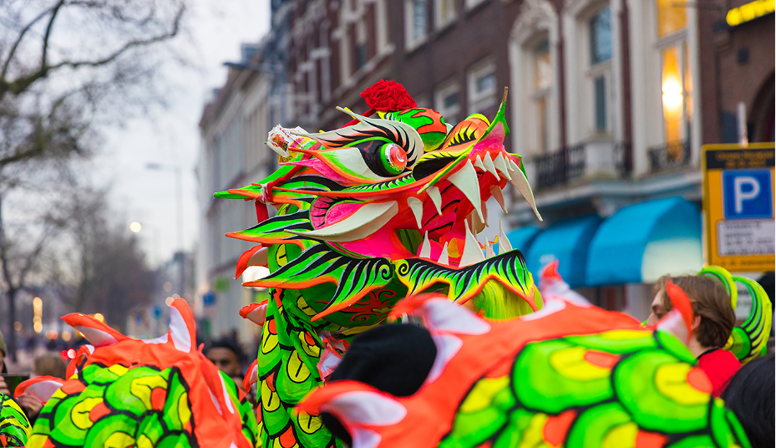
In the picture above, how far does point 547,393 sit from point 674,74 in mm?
12625

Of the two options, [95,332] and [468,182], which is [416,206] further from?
[95,332]

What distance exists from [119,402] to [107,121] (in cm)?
1058

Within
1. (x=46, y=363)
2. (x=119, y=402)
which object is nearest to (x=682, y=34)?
(x=46, y=363)

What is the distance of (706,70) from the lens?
11.9 m

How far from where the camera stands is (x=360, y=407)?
1.11 metres

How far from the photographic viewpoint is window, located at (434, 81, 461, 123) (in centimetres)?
1834

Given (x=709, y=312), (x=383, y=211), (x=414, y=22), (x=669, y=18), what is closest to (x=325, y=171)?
(x=383, y=211)

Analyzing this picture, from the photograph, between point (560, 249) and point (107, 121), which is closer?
point (107, 121)

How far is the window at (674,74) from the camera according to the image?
12477 mm

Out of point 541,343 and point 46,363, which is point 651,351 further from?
point 46,363

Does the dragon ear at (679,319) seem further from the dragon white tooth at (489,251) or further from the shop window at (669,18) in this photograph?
the shop window at (669,18)

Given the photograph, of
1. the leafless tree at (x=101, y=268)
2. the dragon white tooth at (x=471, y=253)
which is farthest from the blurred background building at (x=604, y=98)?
the leafless tree at (x=101, y=268)

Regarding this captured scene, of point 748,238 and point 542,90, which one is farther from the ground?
point 542,90

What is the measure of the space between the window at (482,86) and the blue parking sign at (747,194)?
10.1 m
